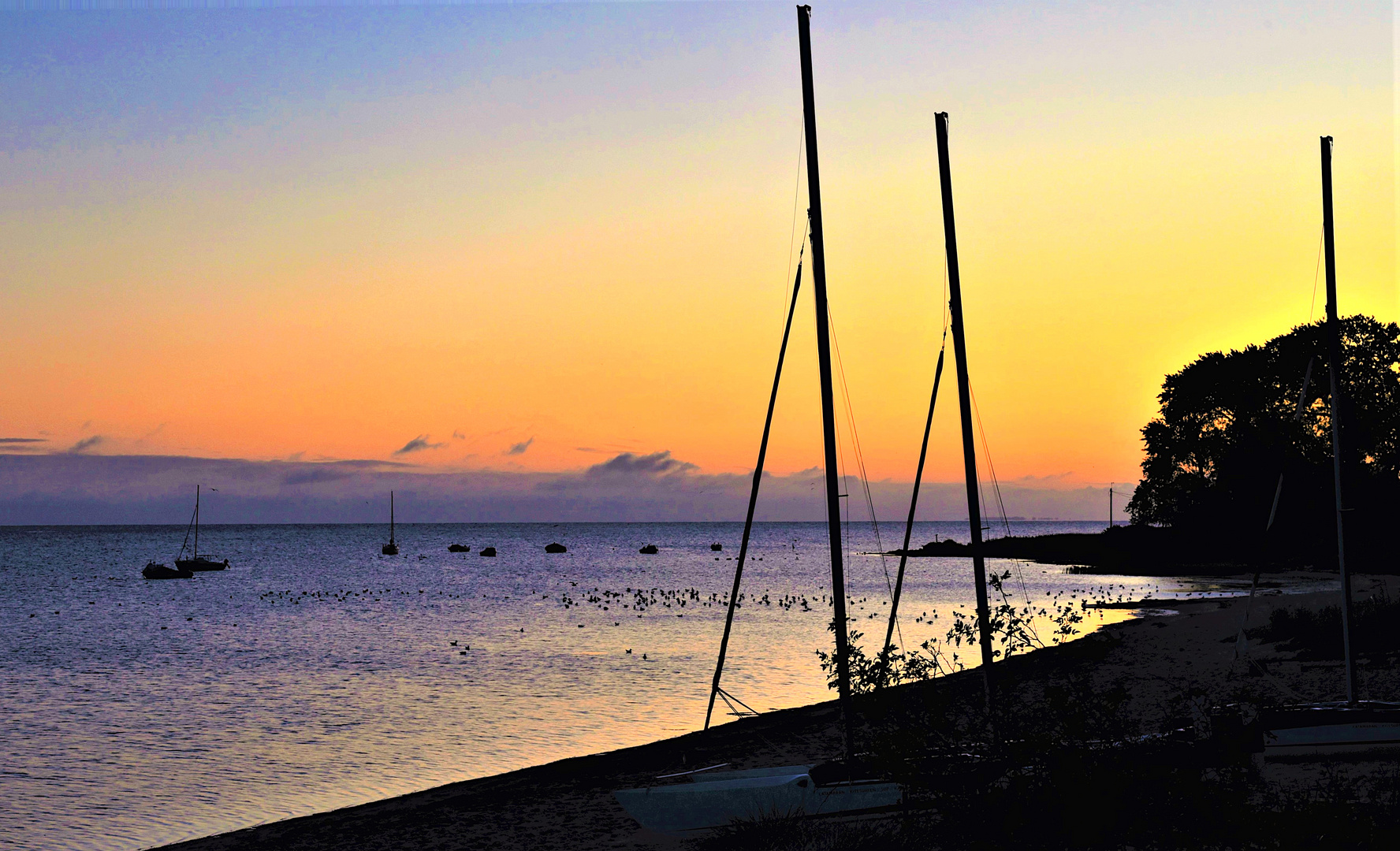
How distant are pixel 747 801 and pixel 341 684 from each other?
24700 millimetres

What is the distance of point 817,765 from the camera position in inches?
550

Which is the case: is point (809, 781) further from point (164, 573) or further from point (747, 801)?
point (164, 573)

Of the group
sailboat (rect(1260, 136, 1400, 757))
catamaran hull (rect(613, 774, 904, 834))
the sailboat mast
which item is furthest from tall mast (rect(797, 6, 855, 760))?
the sailboat mast

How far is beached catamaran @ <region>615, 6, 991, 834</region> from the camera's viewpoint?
1347 cm

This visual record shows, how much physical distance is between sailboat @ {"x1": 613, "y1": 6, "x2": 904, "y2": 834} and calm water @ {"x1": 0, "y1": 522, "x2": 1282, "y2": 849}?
7875mm

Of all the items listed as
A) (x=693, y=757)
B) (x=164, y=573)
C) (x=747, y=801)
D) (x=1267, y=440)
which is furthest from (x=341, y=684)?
A: (x=164, y=573)

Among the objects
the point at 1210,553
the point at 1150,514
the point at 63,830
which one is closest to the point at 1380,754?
the point at 63,830

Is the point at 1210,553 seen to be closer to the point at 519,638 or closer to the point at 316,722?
the point at 519,638

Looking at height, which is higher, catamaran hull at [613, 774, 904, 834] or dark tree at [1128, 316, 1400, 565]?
dark tree at [1128, 316, 1400, 565]

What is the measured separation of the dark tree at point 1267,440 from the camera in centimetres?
5847

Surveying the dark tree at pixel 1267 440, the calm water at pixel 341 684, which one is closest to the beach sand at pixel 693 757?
the calm water at pixel 341 684

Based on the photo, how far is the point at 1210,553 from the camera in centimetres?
8388

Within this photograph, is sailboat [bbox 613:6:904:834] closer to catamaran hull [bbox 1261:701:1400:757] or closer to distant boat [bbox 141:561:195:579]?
catamaran hull [bbox 1261:701:1400:757]

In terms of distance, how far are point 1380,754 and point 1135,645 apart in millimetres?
18336
